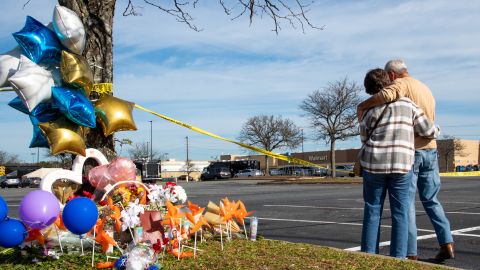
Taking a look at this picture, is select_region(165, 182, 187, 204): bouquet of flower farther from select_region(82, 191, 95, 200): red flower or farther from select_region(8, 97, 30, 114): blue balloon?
select_region(8, 97, 30, 114): blue balloon

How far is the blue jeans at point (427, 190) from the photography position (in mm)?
5059

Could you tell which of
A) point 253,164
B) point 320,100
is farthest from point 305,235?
point 253,164

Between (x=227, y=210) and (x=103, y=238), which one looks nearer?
(x=103, y=238)

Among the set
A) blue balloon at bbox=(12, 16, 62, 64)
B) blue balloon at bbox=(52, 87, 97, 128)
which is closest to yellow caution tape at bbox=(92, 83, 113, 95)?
blue balloon at bbox=(52, 87, 97, 128)

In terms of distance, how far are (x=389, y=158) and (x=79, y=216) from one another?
265 centimetres

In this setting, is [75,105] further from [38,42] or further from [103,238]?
[103,238]

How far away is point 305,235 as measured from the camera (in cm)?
713

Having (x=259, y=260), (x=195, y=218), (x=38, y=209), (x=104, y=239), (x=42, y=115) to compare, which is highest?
(x=42, y=115)

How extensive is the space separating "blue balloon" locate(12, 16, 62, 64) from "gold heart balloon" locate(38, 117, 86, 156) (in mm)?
567

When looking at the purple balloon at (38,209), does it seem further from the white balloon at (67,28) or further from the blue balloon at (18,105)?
the white balloon at (67,28)

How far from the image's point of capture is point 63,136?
4656 mm

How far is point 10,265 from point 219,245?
177 centimetres

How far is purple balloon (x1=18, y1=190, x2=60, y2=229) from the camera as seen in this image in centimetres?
388

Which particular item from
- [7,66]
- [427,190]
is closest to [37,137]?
[7,66]
